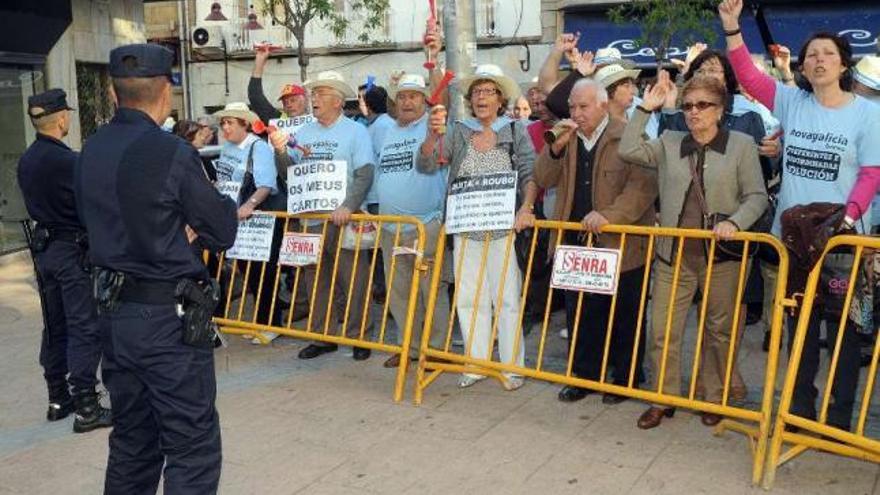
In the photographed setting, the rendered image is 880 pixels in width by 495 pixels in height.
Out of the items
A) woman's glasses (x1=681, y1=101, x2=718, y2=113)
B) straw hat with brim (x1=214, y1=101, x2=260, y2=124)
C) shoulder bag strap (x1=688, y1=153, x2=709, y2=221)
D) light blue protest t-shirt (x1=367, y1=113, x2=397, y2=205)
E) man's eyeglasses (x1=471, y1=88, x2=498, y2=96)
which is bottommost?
shoulder bag strap (x1=688, y1=153, x2=709, y2=221)

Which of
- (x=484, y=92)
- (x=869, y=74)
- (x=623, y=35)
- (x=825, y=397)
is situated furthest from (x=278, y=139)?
(x=623, y=35)

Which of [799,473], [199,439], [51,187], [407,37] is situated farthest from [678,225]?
[407,37]

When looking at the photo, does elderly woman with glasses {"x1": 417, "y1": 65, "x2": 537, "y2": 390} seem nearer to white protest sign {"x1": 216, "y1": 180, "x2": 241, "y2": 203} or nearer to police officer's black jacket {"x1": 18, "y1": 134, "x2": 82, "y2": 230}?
white protest sign {"x1": 216, "y1": 180, "x2": 241, "y2": 203}

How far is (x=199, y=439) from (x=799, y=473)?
2.88 m

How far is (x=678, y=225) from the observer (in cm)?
488

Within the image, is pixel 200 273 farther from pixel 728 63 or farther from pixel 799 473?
pixel 728 63

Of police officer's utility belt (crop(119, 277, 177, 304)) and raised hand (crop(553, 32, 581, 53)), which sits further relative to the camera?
raised hand (crop(553, 32, 581, 53))

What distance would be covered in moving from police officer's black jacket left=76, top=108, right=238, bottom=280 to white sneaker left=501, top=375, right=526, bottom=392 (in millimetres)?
2695

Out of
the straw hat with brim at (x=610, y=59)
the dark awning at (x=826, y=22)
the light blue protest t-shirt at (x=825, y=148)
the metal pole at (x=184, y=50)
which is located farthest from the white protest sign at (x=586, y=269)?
the metal pole at (x=184, y=50)

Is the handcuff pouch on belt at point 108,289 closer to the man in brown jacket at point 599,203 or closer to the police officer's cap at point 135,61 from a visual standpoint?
the police officer's cap at point 135,61

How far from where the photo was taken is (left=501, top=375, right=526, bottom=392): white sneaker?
5652 mm

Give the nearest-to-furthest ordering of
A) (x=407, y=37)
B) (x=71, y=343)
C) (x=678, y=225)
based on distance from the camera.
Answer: (x=678, y=225) < (x=71, y=343) < (x=407, y=37)

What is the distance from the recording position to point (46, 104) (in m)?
5.17

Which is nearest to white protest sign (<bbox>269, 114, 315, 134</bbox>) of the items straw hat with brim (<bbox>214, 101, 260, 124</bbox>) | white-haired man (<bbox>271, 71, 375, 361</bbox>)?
straw hat with brim (<bbox>214, 101, 260, 124</bbox>)
